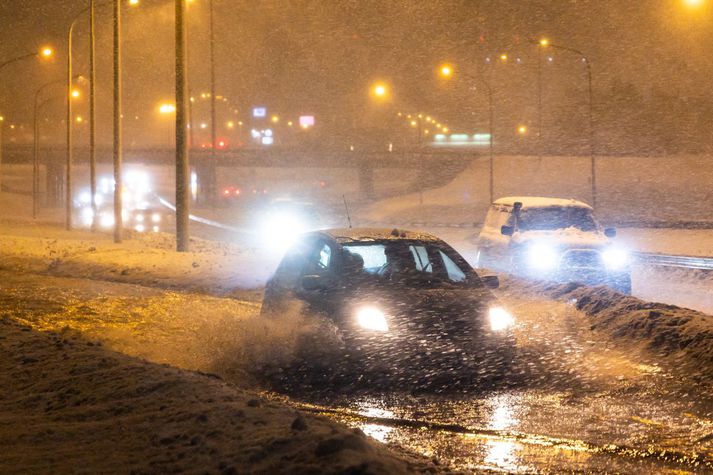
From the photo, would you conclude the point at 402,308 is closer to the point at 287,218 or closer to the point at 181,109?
the point at 181,109

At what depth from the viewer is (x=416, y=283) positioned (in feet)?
34.6

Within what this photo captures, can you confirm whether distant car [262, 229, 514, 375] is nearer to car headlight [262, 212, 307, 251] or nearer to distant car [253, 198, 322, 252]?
car headlight [262, 212, 307, 251]

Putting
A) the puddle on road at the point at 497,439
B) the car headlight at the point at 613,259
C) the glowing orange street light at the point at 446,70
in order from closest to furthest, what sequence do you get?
the puddle on road at the point at 497,439 < the car headlight at the point at 613,259 < the glowing orange street light at the point at 446,70

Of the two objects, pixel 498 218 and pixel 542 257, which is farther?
pixel 498 218

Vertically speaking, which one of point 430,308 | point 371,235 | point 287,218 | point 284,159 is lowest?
point 430,308

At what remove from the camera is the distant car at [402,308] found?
9805 millimetres

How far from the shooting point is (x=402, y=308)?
9.94 m

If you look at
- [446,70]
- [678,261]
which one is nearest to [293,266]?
[678,261]

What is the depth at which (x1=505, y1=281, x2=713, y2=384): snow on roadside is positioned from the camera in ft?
34.0

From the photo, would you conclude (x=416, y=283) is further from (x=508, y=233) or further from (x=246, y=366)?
(x=508, y=233)

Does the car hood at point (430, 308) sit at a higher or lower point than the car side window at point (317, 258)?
lower

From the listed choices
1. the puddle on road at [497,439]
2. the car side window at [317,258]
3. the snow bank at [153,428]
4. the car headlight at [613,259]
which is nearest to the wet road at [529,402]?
the puddle on road at [497,439]

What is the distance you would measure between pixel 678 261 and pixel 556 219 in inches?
378

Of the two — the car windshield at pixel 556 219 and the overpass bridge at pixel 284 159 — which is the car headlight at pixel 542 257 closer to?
the car windshield at pixel 556 219
